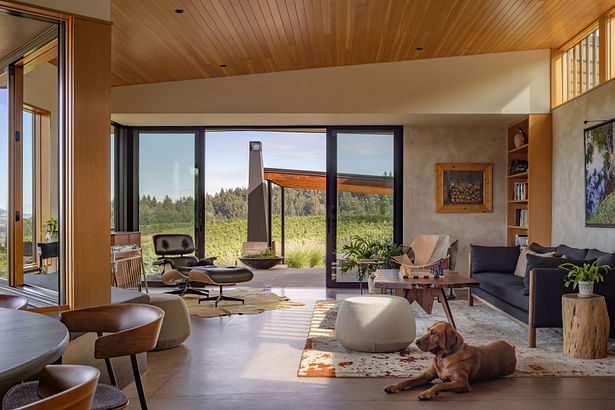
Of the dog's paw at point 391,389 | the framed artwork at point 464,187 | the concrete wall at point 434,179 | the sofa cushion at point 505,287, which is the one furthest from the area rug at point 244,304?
the dog's paw at point 391,389

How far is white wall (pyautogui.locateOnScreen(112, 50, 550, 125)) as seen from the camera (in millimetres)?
7469

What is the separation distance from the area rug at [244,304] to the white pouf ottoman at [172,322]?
1393 millimetres

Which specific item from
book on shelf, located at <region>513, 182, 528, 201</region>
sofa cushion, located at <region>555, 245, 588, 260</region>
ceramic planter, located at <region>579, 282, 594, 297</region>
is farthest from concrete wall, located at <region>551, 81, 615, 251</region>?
ceramic planter, located at <region>579, 282, 594, 297</region>

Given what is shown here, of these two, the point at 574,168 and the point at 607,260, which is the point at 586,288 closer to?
the point at 607,260

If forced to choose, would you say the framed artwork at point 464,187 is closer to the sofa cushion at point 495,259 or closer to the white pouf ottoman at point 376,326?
the sofa cushion at point 495,259

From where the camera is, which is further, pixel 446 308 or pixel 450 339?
pixel 446 308

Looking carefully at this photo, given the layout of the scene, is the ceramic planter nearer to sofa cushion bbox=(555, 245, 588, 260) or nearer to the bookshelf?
sofa cushion bbox=(555, 245, 588, 260)

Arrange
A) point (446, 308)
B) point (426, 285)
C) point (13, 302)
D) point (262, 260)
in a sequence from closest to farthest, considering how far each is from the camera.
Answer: point (13, 302) < point (426, 285) < point (446, 308) < point (262, 260)

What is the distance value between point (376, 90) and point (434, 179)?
179 centimetres

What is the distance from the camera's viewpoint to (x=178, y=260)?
309 inches

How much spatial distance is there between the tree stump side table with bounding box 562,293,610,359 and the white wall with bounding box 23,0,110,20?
409cm

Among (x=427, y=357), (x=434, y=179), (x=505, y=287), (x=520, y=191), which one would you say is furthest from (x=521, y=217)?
(x=427, y=357)

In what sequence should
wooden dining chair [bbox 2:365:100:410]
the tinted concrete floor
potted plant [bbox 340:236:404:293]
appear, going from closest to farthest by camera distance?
wooden dining chair [bbox 2:365:100:410]
the tinted concrete floor
potted plant [bbox 340:236:404:293]

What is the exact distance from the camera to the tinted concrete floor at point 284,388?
3.33 m
